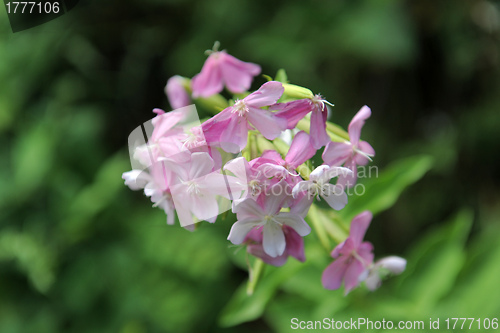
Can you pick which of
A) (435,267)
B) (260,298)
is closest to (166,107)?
(260,298)

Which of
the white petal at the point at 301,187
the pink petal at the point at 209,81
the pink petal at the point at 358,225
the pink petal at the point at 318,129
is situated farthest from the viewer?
the pink petal at the point at 209,81

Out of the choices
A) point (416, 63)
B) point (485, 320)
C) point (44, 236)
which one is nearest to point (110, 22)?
point (44, 236)

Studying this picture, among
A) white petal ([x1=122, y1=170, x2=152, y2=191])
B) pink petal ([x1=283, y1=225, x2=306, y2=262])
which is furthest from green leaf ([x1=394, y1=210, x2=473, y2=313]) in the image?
white petal ([x1=122, y1=170, x2=152, y2=191])

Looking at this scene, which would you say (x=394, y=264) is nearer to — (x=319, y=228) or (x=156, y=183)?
(x=319, y=228)

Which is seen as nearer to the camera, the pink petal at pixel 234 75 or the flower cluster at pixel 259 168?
→ the flower cluster at pixel 259 168

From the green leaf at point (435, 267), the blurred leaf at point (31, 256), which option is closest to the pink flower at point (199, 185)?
the green leaf at point (435, 267)

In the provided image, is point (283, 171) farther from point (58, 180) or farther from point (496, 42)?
point (496, 42)

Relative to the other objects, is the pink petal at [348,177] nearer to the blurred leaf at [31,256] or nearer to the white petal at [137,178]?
the white petal at [137,178]

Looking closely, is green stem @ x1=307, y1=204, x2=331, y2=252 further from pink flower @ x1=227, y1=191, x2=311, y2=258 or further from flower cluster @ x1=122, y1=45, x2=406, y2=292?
pink flower @ x1=227, y1=191, x2=311, y2=258
